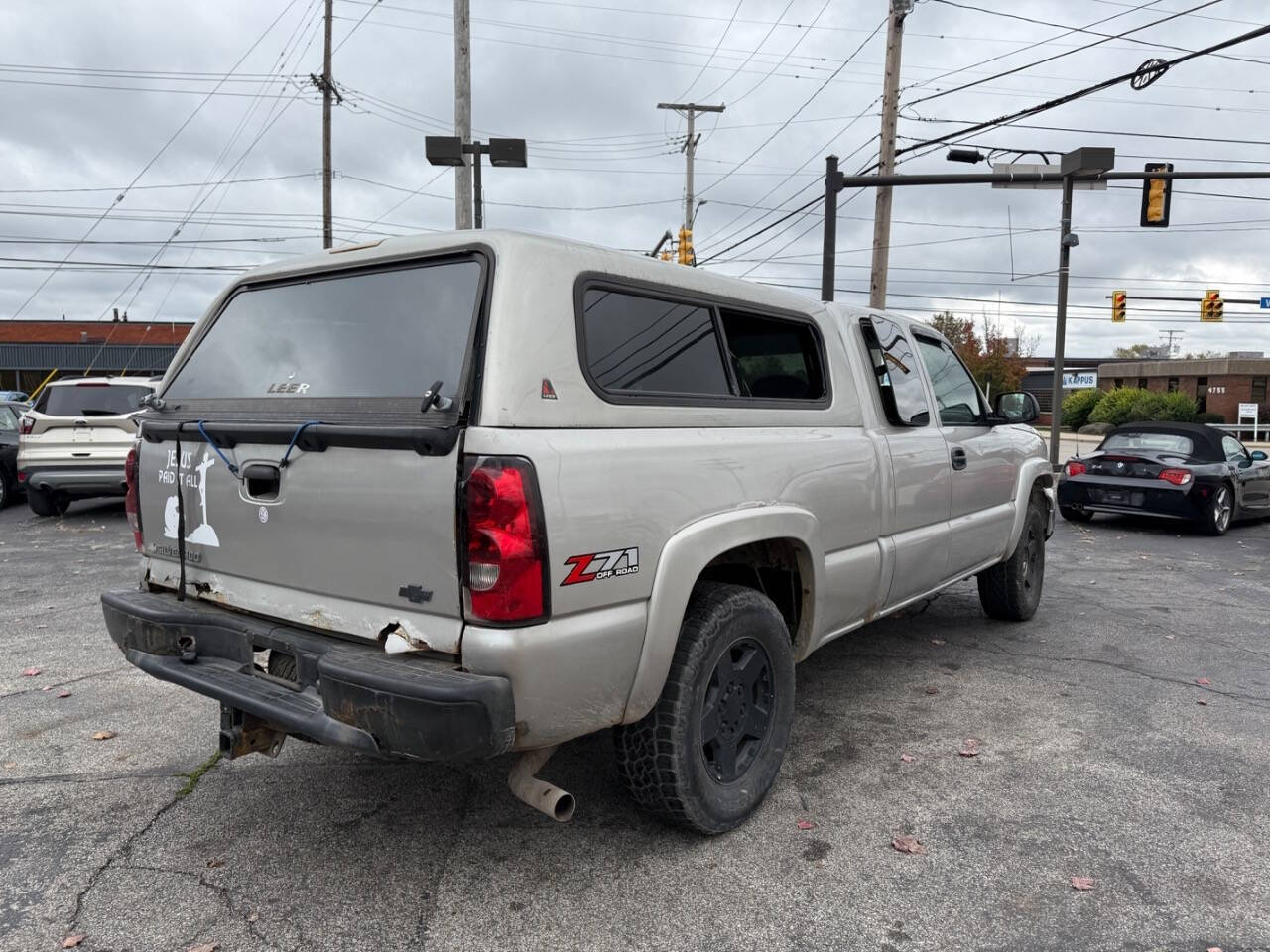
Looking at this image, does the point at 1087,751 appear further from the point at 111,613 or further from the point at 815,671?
the point at 111,613

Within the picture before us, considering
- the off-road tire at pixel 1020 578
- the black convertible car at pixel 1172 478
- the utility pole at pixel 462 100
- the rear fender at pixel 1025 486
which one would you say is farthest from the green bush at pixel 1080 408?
the rear fender at pixel 1025 486

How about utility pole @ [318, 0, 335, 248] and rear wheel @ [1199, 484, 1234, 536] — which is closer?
rear wheel @ [1199, 484, 1234, 536]

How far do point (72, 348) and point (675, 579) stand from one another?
59.1 metres

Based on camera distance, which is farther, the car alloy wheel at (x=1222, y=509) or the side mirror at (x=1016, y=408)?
the car alloy wheel at (x=1222, y=509)

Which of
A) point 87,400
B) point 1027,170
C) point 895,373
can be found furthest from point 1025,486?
point 1027,170

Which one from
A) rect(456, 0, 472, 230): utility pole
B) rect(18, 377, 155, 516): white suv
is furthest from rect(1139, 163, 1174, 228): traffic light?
rect(18, 377, 155, 516): white suv

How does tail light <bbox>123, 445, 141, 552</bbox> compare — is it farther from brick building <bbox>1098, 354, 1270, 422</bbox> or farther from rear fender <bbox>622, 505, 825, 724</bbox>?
brick building <bbox>1098, 354, 1270, 422</bbox>

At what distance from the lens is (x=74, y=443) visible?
10273 millimetres

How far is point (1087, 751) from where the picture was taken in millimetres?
3973

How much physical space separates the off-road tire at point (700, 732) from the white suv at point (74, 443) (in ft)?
30.2

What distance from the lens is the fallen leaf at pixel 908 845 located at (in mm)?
3115

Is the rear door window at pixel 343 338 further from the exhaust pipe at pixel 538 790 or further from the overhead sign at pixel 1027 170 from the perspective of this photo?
the overhead sign at pixel 1027 170

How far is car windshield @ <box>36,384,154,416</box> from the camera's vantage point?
10.5 meters

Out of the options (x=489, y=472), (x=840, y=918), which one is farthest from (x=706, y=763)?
(x=489, y=472)
